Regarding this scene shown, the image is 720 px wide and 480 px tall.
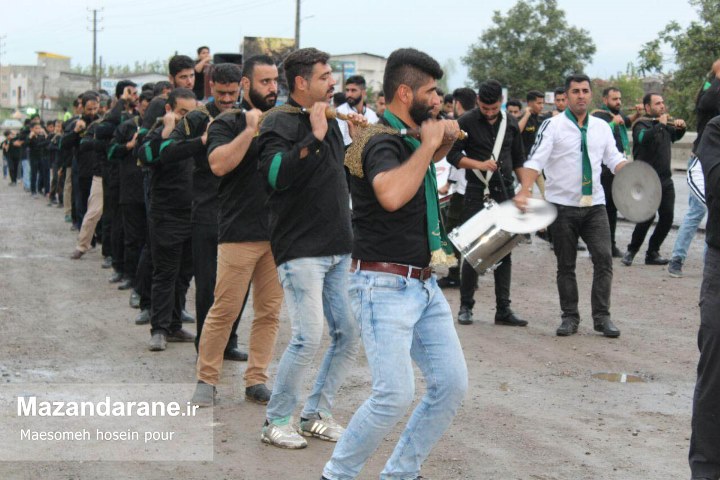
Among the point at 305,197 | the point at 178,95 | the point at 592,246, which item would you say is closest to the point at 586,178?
the point at 592,246

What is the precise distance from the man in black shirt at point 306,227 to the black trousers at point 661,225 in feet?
27.7

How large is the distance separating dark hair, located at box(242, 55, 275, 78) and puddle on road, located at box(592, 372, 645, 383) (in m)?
3.44

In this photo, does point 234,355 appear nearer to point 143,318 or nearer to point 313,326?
point 143,318

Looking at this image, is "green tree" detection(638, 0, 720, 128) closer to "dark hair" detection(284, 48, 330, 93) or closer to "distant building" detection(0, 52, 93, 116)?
"dark hair" detection(284, 48, 330, 93)

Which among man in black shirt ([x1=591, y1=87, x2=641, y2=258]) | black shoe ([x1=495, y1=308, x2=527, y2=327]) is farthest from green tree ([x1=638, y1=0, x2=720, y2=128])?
black shoe ([x1=495, y1=308, x2=527, y2=327])

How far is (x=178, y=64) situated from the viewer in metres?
9.44

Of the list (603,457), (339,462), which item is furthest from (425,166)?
(603,457)

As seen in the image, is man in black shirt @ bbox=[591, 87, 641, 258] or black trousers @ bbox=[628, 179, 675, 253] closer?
black trousers @ bbox=[628, 179, 675, 253]

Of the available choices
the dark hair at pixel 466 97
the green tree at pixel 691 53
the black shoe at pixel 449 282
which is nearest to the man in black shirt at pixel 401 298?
the black shoe at pixel 449 282

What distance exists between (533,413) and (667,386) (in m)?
1.38

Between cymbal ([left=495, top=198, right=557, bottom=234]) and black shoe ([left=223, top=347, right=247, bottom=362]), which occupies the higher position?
cymbal ([left=495, top=198, right=557, bottom=234])

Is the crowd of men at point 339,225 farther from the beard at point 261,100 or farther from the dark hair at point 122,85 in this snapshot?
the dark hair at point 122,85

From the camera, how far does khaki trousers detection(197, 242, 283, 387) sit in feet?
22.5

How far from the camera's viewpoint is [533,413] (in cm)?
690
